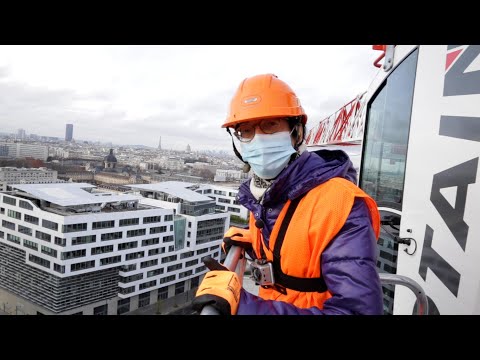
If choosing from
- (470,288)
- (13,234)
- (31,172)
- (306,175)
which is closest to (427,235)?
(470,288)

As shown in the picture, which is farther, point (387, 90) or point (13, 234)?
point (13, 234)

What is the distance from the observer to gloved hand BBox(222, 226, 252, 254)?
942mm

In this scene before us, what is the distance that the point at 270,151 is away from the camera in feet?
2.93

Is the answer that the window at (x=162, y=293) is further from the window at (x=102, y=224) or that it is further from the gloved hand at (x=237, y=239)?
the gloved hand at (x=237, y=239)

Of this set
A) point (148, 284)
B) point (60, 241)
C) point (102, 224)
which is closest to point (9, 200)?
point (60, 241)

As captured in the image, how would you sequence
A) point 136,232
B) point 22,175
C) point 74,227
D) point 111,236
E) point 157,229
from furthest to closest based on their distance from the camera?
point 157,229, point 136,232, point 111,236, point 74,227, point 22,175

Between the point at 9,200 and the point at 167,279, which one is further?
the point at 167,279

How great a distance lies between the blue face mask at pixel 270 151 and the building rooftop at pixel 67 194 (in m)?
7.01

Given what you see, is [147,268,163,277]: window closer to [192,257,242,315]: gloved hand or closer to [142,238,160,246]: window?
[142,238,160,246]: window

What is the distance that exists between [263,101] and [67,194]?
28.3 feet

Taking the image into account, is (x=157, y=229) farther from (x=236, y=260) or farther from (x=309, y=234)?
(x=309, y=234)

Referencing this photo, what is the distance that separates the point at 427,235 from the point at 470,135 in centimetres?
38

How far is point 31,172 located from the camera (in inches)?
177

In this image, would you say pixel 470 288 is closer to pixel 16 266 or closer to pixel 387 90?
pixel 387 90
